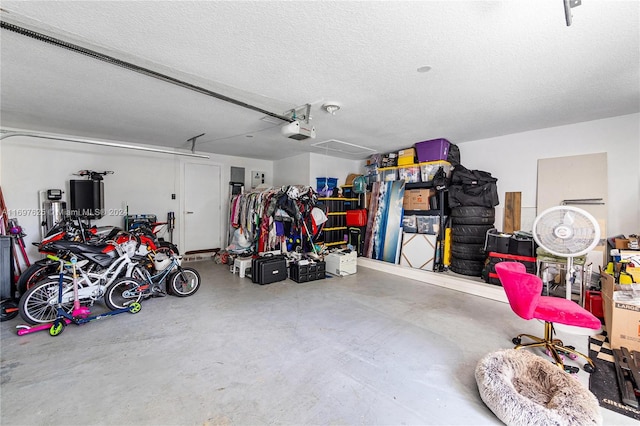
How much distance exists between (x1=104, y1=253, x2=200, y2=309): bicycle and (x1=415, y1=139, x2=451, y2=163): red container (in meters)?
4.58

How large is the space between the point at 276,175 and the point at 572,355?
643 cm

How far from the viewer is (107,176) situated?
505 cm

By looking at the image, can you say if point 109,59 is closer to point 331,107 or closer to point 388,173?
point 331,107

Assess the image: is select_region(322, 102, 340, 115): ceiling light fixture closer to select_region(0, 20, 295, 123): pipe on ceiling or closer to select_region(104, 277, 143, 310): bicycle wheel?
select_region(0, 20, 295, 123): pipe on ceiling

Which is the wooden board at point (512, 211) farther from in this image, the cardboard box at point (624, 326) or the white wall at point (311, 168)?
the white wall at point (311, 168)

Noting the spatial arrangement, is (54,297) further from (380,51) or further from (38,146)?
(380,51)

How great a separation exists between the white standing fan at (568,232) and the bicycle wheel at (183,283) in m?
4.41

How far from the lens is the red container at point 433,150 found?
4.79 metres

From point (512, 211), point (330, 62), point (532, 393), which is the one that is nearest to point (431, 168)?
point (512, 211)

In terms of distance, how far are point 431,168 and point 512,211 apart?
1538mm

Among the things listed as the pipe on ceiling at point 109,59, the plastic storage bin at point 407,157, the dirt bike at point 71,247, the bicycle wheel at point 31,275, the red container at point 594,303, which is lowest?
the red container at point 594,303

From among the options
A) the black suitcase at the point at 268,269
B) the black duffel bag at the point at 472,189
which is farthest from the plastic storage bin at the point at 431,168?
the black suitcase at the point at 268,269

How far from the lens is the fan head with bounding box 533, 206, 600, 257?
2.39 metres

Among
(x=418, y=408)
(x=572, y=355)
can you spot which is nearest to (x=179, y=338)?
(x=418, y=408)
